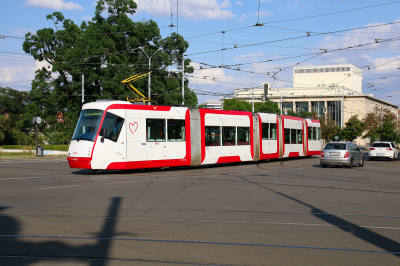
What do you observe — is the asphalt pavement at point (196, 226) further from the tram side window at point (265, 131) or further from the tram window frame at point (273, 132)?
the tram window frame at point (273, 132)

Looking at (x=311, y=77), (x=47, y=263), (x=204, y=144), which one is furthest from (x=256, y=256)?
(x=311, y=77)

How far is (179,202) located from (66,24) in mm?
46542

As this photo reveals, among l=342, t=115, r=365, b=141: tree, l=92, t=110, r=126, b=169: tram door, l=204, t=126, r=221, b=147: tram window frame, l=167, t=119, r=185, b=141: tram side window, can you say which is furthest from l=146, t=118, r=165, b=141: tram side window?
l=342, t=115, r=365, b=141: tree

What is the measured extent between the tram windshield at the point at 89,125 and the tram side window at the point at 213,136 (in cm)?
667

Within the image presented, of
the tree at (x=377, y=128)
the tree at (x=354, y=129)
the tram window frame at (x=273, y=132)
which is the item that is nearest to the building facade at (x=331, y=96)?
the tree at (x=377, y=128)

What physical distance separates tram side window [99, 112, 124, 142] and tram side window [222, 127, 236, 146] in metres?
7.34

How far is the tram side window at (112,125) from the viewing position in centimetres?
1777

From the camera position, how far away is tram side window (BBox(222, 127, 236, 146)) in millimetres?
23595

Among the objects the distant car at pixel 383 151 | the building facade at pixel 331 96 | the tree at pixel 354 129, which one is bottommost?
the distant car at pixel 383 151

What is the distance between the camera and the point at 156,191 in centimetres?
1234

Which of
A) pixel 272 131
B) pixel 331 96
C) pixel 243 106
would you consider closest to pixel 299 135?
pixel 272 131

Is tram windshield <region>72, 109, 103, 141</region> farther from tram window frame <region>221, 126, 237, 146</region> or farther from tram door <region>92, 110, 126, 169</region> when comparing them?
tram window frame <region>221, 126, 237, 146</region>

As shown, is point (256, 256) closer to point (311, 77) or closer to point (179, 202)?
point (179, 202)

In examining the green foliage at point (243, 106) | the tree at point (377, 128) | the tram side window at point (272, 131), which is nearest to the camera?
the tram side window at point (272, 131)
